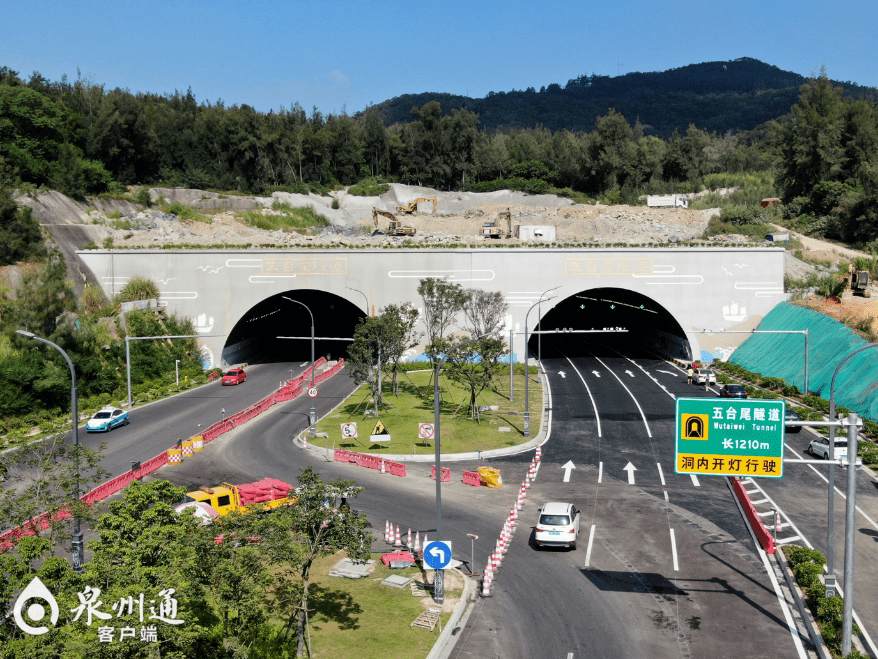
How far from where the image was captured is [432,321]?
59906 millimetres

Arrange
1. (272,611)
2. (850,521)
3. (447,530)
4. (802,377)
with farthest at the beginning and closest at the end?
(802,377)
(447,530)
(850,521)
(272,611)

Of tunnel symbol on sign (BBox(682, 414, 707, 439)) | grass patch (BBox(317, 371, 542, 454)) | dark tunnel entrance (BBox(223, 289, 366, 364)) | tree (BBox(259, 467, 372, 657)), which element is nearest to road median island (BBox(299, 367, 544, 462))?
grass patch (BBox(317, 371, 542, 454))

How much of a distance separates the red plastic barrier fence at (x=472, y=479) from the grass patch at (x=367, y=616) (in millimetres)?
10147

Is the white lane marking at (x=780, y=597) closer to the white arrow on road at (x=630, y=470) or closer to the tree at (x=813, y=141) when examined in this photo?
the white arrow on road at (x=630, y=470)

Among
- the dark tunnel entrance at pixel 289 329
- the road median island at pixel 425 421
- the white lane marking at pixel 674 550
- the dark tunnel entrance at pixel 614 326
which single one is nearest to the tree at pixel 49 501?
the white lane marking at pixel 674 550

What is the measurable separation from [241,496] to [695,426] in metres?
19.9

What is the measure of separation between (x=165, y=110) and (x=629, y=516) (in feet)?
404

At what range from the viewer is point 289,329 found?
294ft

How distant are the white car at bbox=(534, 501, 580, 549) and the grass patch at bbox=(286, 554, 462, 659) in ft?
13.5

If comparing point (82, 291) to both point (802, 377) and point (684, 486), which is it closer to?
point (684, 486)

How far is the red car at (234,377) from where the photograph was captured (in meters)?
60.3

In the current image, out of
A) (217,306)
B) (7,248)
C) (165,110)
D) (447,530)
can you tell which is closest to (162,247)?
(217,306)

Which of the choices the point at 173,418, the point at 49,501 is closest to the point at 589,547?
the point at 49,501

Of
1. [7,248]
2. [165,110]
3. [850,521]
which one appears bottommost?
[850,521]
